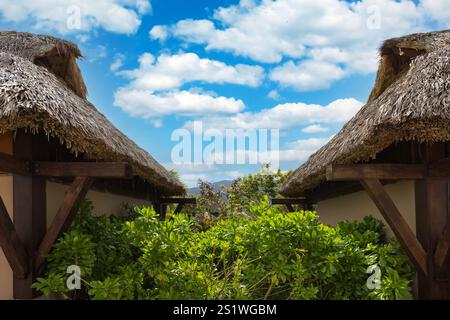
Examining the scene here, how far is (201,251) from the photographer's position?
5.54 m

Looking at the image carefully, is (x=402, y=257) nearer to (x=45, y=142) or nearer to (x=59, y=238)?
(x=59, y=238)

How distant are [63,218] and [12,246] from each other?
1.61 feet

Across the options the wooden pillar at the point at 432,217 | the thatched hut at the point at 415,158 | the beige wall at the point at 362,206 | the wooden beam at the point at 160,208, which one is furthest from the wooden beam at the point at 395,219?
the wooden beam at the point at 160,208

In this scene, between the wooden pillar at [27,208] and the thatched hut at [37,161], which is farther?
the wooden pillar at [27,208]

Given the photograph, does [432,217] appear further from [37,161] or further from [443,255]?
[37,161]

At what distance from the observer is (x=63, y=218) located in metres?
4.95

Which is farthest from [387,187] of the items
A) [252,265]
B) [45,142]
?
[45,142]

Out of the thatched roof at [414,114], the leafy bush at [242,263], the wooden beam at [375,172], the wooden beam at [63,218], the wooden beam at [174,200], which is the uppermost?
the thatched roof at [414,114]

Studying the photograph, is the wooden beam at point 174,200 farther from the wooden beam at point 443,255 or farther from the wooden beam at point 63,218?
the wooden beam at point 443,255

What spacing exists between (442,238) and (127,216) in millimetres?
4799

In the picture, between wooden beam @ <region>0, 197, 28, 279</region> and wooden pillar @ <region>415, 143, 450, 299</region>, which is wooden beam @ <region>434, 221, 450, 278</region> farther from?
wooden beam @ <region>0, 197, 28, 279</region>

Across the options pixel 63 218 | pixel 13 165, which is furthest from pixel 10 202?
pixel 63 218

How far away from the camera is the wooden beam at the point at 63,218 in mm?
4938

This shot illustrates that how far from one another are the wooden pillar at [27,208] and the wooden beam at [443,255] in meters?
3.67
